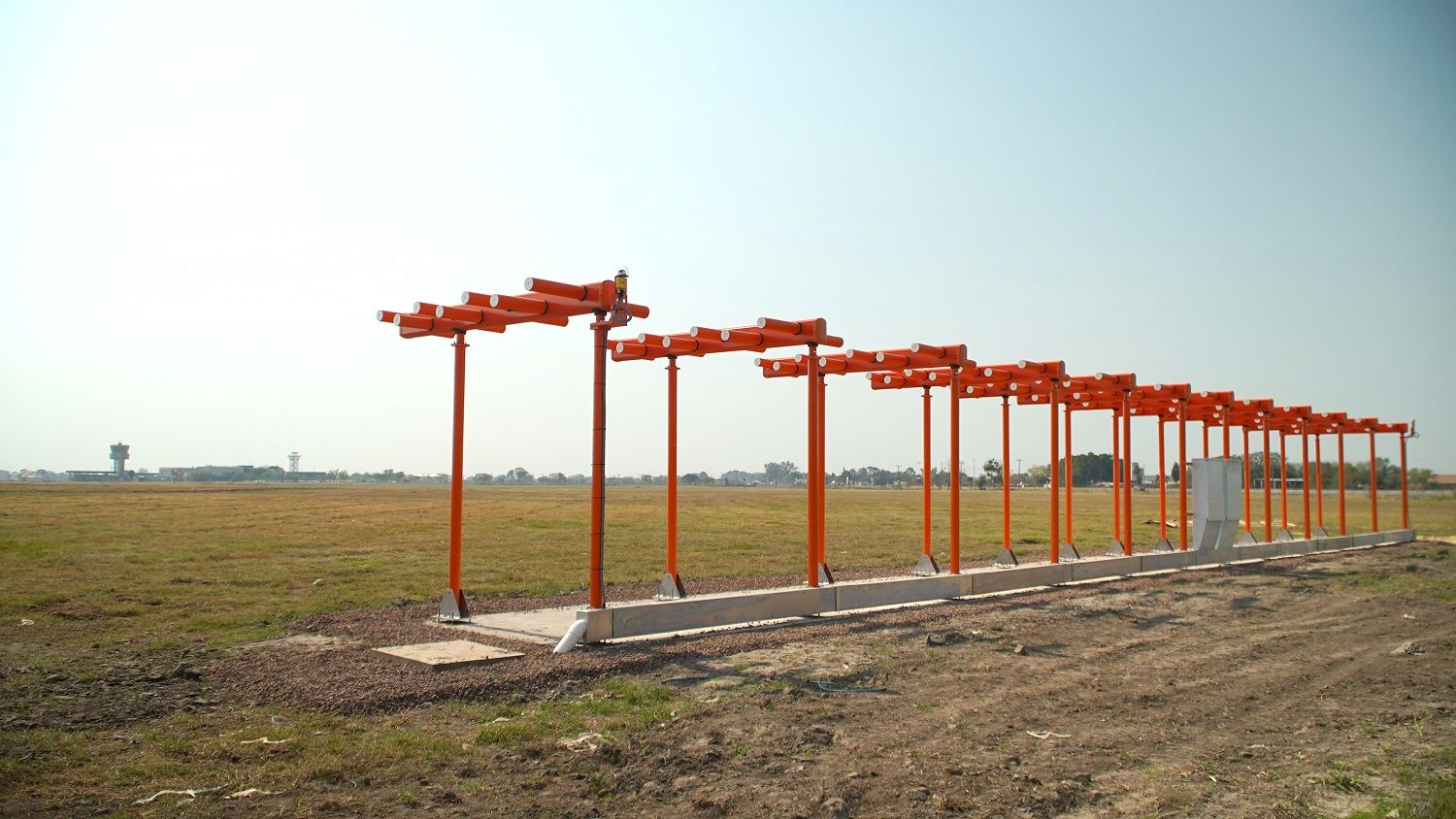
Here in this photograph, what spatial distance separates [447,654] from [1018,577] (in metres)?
10.4

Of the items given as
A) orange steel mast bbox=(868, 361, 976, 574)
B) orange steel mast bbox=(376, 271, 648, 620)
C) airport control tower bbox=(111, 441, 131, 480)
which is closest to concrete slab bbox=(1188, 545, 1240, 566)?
orange steel mast bbox=(868, 361, 976, 574)

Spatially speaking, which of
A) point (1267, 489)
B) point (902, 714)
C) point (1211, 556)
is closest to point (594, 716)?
point (902, 714)

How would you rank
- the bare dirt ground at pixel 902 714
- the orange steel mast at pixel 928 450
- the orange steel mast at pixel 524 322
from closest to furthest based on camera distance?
the bare dirt ground at pixel 902 714
the orange steel mast at pixel 524 322
the orange steel mast at pixel 928 450

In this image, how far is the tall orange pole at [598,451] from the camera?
34.9ft

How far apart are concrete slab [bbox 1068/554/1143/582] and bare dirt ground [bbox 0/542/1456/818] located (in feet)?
16.3

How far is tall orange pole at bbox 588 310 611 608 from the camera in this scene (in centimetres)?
1065

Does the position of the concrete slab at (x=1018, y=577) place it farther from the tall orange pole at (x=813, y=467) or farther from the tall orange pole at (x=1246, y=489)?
the tall orange pole at (x=1246, y=489)

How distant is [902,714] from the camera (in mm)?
8031

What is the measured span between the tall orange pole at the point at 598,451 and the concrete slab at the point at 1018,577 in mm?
7436

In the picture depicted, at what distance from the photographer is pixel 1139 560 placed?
20.4m

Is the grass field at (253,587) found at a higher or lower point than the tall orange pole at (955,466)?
lower

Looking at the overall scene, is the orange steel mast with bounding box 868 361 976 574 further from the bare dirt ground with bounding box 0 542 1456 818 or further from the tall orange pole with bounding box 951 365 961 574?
the bare dirt ground with bounding box 0 542 1456 818

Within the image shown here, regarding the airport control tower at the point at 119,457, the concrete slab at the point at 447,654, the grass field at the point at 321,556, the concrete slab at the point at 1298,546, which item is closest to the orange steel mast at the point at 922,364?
the grass field at the point at 321,556

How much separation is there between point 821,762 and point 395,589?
11.0 meters
